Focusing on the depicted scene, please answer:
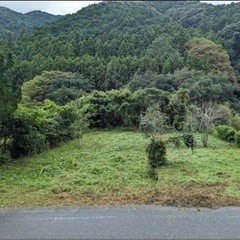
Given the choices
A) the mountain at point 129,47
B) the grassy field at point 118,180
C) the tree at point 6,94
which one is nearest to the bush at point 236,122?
the mountain at point 129,47

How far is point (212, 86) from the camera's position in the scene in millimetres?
31984

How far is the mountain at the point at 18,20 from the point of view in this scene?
73.6m

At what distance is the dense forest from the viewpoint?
1476 centimetres

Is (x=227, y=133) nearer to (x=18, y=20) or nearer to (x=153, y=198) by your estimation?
(x=153, y=198)

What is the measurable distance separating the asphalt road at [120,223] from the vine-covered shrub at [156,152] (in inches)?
165

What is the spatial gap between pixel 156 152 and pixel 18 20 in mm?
78590

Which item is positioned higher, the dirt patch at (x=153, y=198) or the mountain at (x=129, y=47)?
the mountain at (x=129, y=47)

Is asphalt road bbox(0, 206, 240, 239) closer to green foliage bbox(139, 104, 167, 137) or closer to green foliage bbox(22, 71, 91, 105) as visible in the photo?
green foliage bbox(139, 104, 167, 137)

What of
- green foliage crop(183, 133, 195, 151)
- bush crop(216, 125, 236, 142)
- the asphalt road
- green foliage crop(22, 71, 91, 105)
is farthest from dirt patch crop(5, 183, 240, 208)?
green foliage crop(22, 71, 91, 105)

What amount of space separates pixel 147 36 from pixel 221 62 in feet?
52.7

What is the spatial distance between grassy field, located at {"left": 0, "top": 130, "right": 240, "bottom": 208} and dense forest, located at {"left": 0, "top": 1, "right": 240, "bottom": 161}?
1972mm

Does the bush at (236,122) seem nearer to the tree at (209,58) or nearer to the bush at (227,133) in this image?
the bush at (227,133)

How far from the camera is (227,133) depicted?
64.7ft

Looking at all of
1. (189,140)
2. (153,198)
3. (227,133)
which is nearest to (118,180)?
(153,198)
